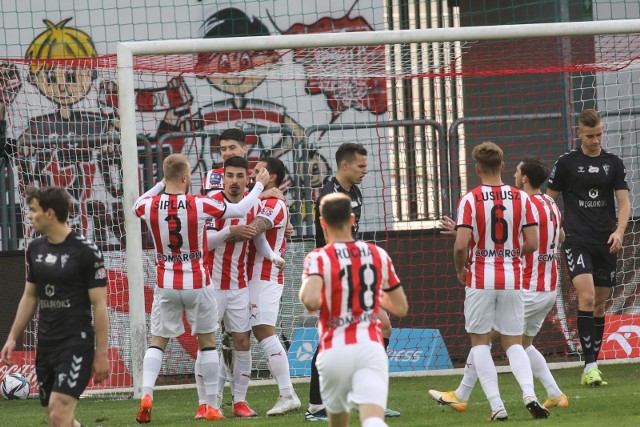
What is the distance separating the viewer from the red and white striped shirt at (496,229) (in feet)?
25.1

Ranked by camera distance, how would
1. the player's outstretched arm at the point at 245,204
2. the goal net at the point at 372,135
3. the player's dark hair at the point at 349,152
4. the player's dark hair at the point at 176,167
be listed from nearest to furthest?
1. the player's dark hair at the point at 349,152
2. the player's dark hair at the point at 176,167
3. the player's outstretched arm at the point at 245,204
4. the goal net at the point at 372,135

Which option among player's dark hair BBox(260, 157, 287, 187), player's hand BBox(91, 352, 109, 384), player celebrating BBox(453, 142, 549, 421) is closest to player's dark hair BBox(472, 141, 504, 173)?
player celebrating BBox(453, 142, 549, 421)

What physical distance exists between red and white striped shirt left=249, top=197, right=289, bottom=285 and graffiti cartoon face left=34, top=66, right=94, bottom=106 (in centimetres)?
323

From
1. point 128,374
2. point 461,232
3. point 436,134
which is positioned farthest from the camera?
point 436,134

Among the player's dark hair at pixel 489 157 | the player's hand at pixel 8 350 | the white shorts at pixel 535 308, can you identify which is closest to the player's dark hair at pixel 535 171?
the white shorts at pixel 535 308

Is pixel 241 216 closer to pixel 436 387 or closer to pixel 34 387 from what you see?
pixel 436 387

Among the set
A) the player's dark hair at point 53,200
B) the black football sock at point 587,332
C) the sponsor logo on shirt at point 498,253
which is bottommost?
the black football sock at point 587,332

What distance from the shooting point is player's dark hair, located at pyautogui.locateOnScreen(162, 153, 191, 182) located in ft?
26.6

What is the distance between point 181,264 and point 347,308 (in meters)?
2.88

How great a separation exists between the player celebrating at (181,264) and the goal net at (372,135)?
1.59 metres

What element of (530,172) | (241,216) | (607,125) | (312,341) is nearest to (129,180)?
(241,216)

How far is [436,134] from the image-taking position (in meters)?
12.6

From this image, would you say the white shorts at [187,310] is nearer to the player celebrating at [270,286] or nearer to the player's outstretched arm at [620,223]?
the player celebrating at [270,286]

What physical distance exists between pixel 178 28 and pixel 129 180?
637cm
